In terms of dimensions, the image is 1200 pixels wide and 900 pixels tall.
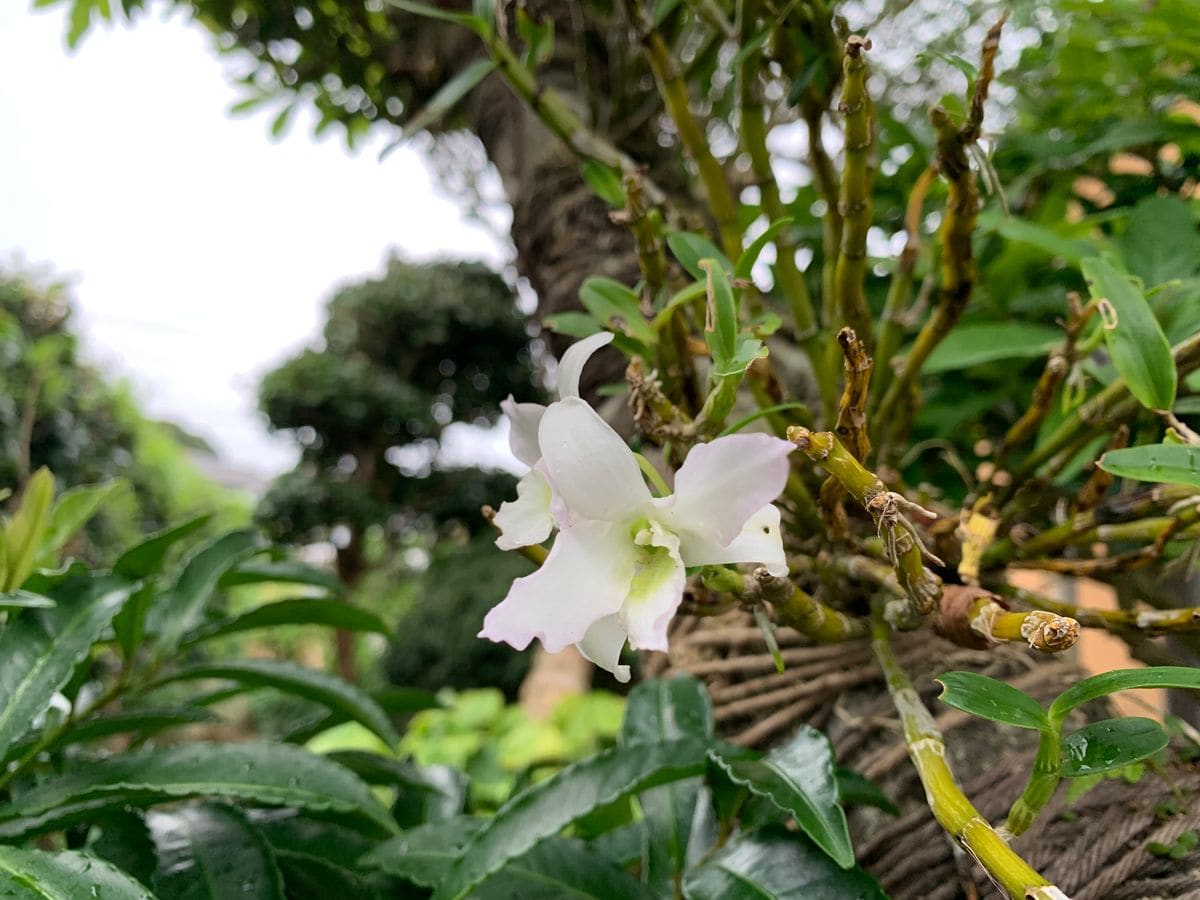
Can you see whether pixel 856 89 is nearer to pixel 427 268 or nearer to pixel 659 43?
pixel 659 43

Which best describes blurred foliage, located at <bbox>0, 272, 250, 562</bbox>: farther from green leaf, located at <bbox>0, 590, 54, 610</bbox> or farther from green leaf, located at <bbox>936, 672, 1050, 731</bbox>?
green leaf, located at <bbox>936, 672, 1050, 731</bbox>

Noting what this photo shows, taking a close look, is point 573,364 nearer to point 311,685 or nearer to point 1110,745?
point 1110,745

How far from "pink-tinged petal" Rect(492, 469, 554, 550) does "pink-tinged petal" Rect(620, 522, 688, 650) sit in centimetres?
4

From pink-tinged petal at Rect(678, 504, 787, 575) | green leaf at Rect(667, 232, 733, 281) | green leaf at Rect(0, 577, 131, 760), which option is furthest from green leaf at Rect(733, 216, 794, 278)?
green leaf at Rect(0, 577, 131, 760)

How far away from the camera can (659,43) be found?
400mm

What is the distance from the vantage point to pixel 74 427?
2.66 metres

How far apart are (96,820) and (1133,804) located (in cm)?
49

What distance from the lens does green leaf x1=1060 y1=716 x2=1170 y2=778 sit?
23 cm

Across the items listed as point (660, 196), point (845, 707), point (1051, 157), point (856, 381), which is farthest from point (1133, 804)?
point (1051, 157)

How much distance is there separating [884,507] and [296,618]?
0.45 m

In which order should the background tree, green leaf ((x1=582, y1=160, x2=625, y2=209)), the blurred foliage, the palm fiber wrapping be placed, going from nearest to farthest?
the palm fiber wrapping
green leaf ((x1=582, y1=160, x2=625, y2=209))
the blurred foliage
the background tree

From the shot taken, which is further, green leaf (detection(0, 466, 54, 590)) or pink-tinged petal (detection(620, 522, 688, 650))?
green leaf (detection(0, 466, 54, 590))

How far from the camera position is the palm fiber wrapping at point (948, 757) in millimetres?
313

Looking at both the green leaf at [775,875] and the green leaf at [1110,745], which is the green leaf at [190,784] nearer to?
the green leaf at [775,875]
